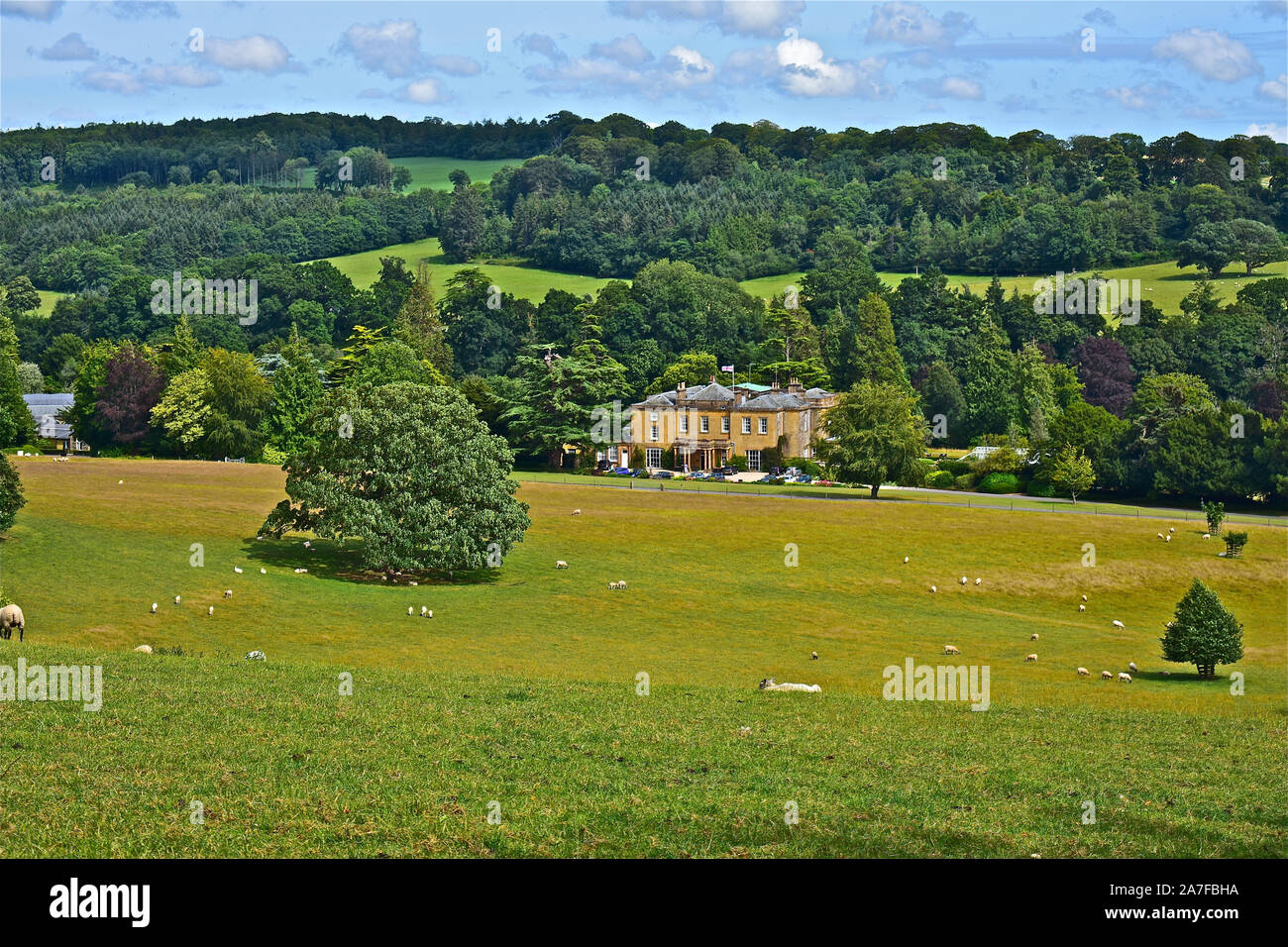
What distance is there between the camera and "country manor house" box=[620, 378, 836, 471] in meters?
124

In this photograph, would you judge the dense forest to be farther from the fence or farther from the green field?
the green field

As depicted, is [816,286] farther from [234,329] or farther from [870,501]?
[870,501]

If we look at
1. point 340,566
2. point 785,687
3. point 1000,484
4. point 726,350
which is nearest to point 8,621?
point 785,687

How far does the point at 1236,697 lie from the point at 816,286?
14232cm

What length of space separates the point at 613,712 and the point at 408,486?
3637cm

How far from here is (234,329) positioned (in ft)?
522

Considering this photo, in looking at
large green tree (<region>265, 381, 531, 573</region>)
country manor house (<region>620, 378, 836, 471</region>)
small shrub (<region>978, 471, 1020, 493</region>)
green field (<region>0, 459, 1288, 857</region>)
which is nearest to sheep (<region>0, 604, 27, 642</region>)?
green field (<region>0, 459, 1288, 857</region>)

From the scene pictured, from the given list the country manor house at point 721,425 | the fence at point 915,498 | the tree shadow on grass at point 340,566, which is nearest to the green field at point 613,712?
the tree shadow on grass at point 340,566

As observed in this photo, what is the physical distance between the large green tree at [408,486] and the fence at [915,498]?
34890mm

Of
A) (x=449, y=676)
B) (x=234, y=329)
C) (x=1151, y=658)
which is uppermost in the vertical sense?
(x=234, y=329)

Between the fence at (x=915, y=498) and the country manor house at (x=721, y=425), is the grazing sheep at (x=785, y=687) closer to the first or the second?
the fence at (x=915, y=498)

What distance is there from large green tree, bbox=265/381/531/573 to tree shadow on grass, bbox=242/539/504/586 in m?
0.50
